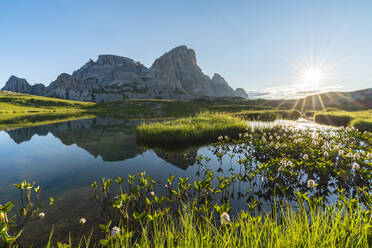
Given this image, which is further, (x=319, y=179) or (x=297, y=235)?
(x=319, y=179)

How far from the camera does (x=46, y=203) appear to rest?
6.39 m

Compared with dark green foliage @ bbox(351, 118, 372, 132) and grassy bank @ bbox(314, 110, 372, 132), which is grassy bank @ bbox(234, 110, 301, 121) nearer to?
grassy bank @ bbox(314, 110, 372, 132)

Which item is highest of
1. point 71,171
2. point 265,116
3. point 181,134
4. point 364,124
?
point 181,134

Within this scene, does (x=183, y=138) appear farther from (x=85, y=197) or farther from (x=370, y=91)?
(x=370, y=91)

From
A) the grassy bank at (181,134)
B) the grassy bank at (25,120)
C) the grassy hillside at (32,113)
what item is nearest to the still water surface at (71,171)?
the grassy bank at (181,134)

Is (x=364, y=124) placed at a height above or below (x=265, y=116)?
above

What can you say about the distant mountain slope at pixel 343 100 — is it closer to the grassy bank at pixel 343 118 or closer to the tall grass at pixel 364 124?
the grassy bank at pixel 343 118

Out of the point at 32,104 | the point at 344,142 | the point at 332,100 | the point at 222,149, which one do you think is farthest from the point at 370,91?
the point at 32,104

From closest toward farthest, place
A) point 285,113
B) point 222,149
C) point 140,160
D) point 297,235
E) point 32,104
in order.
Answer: point 297,235
point 140,160
point 222,149
point 285,113
point 32,104

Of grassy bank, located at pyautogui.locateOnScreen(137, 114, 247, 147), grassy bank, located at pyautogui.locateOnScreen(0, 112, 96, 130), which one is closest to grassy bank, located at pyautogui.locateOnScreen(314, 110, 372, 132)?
grassy bank, located at pyautogui.locateOnScreen(137, 114, 247, 147)

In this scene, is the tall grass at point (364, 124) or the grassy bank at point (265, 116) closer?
the tall grass at point (364, 124)

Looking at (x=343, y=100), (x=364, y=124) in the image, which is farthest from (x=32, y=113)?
(x=343, y=100)

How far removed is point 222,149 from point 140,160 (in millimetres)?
6284

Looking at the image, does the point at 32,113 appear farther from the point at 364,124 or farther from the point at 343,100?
the point at 343,100
